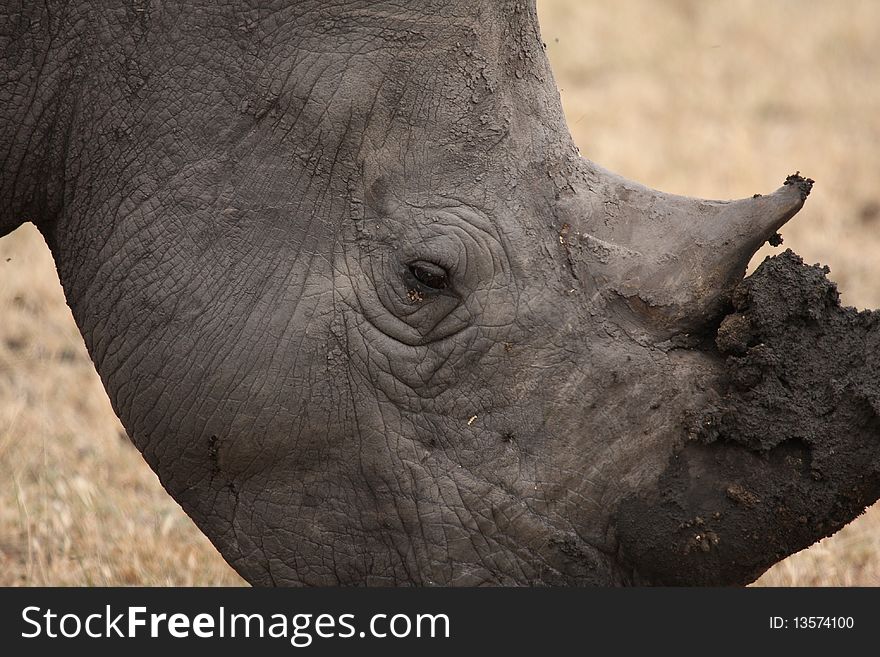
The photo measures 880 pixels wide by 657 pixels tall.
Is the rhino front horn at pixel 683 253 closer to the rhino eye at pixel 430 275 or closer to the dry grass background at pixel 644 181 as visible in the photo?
the rhino eye at pixel 430 275

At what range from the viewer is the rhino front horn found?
335cm

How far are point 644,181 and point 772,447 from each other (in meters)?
6.61

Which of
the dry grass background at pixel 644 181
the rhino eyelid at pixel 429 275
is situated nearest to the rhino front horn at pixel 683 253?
the rhino eyelid at pixel 429 275

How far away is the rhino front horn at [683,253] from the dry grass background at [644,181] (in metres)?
1.32

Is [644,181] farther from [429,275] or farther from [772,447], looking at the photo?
[772,447]

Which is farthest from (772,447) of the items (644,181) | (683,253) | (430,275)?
(644,181)

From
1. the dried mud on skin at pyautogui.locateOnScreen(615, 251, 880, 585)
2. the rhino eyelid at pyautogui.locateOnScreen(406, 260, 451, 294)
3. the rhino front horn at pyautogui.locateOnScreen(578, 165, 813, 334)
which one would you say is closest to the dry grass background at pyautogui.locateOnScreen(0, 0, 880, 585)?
the rhino front horn at pyautogui.locateOnScreen(578, 165, 813, 334)

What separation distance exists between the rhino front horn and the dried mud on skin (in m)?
0.09

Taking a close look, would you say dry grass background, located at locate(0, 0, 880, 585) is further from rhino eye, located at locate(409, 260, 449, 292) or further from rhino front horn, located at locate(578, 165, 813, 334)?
rhino eye, located at locate(409, 260, 449, 292)

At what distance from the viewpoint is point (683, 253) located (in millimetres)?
3379

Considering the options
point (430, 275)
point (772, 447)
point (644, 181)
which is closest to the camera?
point (772, 447)

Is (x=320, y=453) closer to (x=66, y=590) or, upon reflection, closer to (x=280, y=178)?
(x=280, y=178)

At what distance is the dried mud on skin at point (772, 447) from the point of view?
3.13 m

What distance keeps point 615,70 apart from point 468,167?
9238 mm
